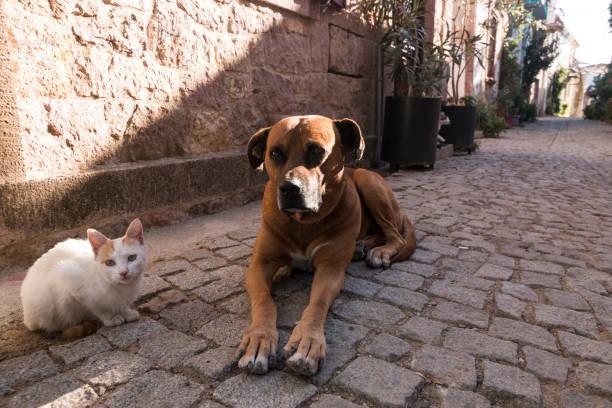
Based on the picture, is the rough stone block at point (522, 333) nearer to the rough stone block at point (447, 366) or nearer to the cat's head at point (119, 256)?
the rough stone block at point (447, 366)

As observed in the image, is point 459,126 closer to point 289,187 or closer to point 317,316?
point 289,187

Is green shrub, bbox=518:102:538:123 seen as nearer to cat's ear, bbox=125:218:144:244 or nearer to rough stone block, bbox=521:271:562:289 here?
rough stone block, bbox=521:271:562:289

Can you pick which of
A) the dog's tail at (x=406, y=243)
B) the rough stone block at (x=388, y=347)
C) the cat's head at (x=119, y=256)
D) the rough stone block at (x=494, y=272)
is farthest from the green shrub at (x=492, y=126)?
the cat's head at (x=119, y=256)

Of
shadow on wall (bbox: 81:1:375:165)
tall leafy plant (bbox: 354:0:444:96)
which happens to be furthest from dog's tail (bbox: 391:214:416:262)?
tall leafy plant (bbox: 354:0:444:96)

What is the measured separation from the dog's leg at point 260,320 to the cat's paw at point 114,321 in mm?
623

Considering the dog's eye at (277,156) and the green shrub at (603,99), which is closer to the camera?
the dog's eye at (277,156)

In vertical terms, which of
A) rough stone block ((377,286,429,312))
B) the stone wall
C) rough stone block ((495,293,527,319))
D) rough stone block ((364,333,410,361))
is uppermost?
the stone wall

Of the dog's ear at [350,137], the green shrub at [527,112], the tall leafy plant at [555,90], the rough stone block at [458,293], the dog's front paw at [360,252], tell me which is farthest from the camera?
the tall leafy plant at [555,90]

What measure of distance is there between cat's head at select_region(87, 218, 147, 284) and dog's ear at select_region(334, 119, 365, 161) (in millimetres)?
1243

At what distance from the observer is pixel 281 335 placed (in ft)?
6.79

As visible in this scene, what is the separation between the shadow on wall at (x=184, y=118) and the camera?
3.06 metres

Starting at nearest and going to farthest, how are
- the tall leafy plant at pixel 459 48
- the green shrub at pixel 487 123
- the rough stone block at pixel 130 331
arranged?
the rough stone block at pixel 130 331
the tall leafy plant at pixel 459 48
the green shrub at pixel 487 123

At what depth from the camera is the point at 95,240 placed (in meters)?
2.11

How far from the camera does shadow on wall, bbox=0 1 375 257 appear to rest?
10.1 ft
